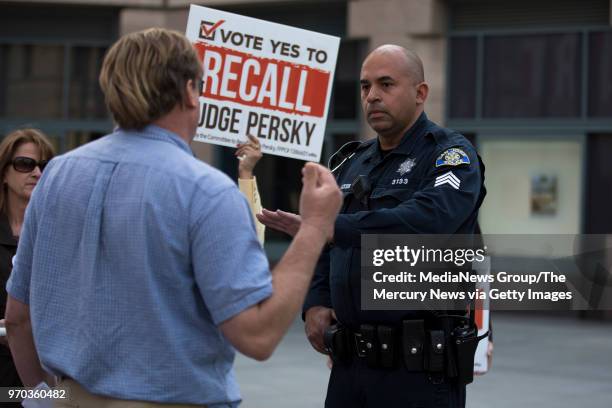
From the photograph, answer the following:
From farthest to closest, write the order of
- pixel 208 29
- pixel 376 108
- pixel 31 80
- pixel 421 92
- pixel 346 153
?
pixel 31 80 → pixel 208 29 → pixel 346 153 → pixel 421 92 → pixel 376 108

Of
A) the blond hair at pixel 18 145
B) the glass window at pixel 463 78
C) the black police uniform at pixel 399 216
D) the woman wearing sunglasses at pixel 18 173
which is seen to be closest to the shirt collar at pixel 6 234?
the woman wearing sunglasses at pixel 18 173

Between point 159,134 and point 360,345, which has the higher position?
point 159,134

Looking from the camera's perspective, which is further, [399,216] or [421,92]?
[421,92]

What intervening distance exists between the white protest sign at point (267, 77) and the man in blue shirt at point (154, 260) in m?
2.35

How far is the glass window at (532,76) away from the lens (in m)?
15.0

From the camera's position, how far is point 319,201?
8.60 ft

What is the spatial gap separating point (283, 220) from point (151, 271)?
92cm

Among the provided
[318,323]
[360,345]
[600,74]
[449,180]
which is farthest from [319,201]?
[600,74]

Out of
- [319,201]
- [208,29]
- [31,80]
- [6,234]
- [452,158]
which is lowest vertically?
[6,234]

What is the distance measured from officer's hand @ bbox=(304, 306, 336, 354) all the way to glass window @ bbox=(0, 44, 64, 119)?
14586 mm

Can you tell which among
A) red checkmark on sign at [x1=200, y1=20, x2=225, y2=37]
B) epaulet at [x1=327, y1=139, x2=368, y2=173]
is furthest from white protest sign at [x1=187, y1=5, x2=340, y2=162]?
epaulet at [x1=327, y1=139, x2=368, y2=173]

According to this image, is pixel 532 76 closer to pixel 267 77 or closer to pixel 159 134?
pixel 267 77

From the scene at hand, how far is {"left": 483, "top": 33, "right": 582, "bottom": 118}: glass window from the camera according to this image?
15023mm

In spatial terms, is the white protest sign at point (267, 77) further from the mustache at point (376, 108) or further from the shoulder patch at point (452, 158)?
the shoulder patch at point (452, 158)
